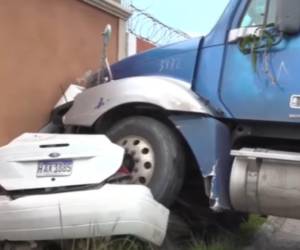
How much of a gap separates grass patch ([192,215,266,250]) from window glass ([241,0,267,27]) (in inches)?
75.4

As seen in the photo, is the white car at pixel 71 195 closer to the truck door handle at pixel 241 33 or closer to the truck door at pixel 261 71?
the truck door at pixel 261 71

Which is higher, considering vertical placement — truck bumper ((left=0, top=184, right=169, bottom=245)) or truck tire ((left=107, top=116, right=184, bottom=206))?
truck tire ((left=107, top=116, right=184, bottom=206))

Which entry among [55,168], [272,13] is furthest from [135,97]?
[272,13]

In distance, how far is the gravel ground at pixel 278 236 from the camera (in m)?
6.63

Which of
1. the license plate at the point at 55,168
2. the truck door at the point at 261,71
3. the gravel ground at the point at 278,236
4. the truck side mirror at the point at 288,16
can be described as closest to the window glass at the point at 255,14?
the truck door at the point at 261,71

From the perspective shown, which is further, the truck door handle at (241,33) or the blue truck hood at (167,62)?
the blue truck hood at (167,62)

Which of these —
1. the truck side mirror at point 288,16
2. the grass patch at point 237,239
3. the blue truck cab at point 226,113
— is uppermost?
the truck side mirror at point 288,16

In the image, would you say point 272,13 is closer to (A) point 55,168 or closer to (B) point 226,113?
(B) point 226,113

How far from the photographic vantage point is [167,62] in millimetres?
5984

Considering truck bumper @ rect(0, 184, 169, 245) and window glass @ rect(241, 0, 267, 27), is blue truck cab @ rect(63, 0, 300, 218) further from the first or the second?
truck bumper @ rect(0, 184, 169, 245)

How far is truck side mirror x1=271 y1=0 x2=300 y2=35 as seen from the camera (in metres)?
5.03

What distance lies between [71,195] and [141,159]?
791mm

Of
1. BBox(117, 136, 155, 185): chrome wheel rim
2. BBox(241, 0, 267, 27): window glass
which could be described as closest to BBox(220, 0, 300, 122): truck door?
BBox(241, 0, 267, 27): window glass

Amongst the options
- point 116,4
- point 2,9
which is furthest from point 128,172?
point 116,4
